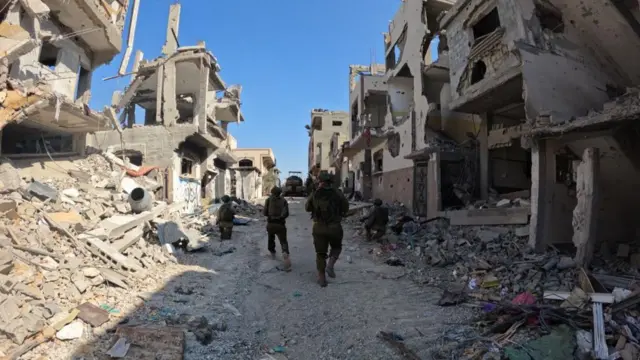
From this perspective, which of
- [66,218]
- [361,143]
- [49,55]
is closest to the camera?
[66,218]

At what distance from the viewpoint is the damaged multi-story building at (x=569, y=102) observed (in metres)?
6.09

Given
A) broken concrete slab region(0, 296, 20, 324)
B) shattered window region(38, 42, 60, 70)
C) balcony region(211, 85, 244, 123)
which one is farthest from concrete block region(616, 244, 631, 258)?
balcony region(211, 85, 244, 123)

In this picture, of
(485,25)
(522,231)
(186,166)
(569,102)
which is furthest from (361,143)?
(522,231)

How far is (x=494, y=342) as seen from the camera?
12.4ft

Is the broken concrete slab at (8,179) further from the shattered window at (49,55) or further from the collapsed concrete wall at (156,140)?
the collapsed concrete wall at (156,140)

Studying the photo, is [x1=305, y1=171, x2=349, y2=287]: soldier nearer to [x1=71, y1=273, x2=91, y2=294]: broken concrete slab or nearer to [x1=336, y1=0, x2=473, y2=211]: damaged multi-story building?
[x1=71, y1=273, x2=91, y2=294]: broken concrete slab

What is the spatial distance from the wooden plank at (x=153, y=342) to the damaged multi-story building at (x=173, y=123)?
13091 millimetres

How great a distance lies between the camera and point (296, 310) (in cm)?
522

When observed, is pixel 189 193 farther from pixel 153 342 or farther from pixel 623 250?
pixel 623 250

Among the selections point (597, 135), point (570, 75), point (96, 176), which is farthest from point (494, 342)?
point (96, 176)

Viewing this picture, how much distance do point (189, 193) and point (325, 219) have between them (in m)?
13.4

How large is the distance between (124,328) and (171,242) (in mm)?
5027

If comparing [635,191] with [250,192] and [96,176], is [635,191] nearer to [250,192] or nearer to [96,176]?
[96,176]

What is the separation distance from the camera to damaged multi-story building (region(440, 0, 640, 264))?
6090mm
